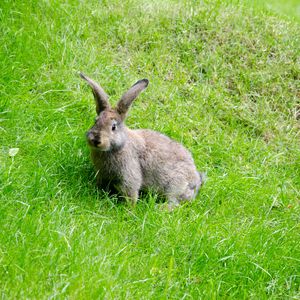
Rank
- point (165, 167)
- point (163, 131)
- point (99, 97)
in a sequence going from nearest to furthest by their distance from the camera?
point (99, 97)
point (165, 167)
point (163, 131)

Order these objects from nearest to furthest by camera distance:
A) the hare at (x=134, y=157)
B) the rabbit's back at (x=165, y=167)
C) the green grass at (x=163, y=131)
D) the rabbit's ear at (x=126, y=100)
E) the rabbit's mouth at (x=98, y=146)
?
the green grass at (x=163, y=131)
the rabbit's mouth at (x=98, y=146)
the hare at (x=134, y=157)
the rabbit's ear at (x=126, y=100)
the rabbit's back at (x=165, y=167)

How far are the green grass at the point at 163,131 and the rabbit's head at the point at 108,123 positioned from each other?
48cm

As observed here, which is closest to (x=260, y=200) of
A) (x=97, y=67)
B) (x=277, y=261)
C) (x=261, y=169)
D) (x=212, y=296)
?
(x=261, y=169)

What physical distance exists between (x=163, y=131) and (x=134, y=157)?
42.0 inches

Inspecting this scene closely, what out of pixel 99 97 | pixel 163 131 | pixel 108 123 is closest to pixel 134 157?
pixel 108 123

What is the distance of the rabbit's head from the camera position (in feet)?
18.0

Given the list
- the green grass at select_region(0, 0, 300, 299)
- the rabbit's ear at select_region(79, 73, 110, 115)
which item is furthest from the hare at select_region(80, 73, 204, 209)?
the green grass at select_region(0, 0, 300, 299)

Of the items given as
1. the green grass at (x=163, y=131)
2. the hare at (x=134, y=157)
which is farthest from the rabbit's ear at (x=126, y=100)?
the green grass at (x=163, y=131)

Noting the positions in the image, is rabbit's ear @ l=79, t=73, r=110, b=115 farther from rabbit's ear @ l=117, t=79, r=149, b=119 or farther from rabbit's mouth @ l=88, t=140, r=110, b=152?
rabbit's mouth @ l=88, t=140, r=110, b=152

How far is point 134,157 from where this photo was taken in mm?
6062

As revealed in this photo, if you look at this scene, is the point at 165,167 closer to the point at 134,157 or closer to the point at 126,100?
the point at 134,157

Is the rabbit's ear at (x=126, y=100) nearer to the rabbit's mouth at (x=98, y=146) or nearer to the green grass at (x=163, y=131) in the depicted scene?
the rabbit's mouth at (x=98, y=146)

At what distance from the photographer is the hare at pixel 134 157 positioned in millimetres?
5684

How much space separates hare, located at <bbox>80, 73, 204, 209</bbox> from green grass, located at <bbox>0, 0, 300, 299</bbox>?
21 cm
